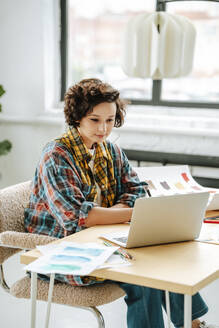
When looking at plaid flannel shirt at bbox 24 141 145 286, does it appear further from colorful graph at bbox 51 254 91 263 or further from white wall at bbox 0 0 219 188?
white wall at bbox 0 0 219 188

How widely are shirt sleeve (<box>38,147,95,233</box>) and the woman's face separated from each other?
0.57 feet

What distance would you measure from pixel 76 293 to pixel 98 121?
0.65 metres

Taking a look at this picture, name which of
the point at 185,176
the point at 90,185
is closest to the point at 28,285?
the point at 90,185

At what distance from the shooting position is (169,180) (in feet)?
7.06

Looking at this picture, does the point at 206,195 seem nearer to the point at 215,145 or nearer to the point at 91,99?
the point at 91,99

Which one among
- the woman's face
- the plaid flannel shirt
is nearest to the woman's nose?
the woman's face

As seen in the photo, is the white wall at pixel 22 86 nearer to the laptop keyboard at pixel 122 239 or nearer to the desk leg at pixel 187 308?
the laptop keyboard at pixel 122 239

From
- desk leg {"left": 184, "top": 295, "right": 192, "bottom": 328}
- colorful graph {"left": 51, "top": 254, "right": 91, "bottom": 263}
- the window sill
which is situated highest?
the window sill

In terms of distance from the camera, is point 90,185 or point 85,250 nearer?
point 85,250

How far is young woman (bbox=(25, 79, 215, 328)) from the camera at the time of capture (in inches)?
70.6

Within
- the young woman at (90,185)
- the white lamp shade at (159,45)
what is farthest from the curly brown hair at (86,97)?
the white lamp shade at (159,45)

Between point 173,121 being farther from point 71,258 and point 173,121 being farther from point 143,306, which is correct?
point 71,258

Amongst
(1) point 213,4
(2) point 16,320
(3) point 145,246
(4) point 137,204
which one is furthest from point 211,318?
(1) point 213,4

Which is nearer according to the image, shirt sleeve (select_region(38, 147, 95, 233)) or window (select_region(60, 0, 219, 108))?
shirt sleeve (select_region(38, 147, 95, 233))
